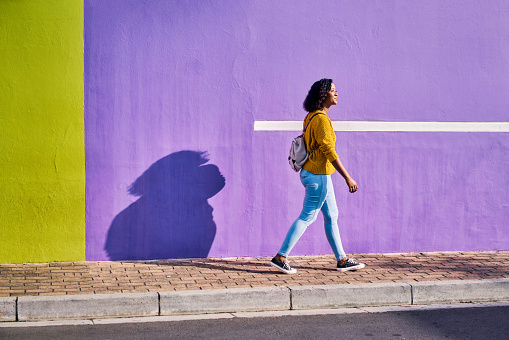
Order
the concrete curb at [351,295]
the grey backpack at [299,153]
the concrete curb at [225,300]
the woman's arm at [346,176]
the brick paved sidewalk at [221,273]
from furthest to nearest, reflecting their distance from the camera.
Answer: the grey backpack at [299,153] → the woman's arm at [346,176] → the brick paved sidewalk at [221,273] → the concrete curb at [351,295] → the concrete curb at [225,300]

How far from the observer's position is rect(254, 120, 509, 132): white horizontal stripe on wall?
7.56m

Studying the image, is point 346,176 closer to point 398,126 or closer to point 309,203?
point 309,203

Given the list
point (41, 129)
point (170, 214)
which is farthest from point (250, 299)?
point (41, 129)

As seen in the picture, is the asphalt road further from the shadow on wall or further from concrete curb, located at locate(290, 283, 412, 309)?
the shadow on wall

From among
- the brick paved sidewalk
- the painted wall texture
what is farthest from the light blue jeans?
Answer: the painted wall texture

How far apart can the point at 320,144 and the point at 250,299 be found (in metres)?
1.64

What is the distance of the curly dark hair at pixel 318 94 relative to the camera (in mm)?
6781

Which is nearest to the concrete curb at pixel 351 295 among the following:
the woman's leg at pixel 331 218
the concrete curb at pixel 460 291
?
the concrete curb at pixel 460 291

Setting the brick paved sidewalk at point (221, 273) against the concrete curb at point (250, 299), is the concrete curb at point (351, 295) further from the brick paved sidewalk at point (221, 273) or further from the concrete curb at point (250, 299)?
the brick paved sidewalk at point (221, 273)

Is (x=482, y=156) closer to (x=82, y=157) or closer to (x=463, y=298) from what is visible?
(x=463, y=298)

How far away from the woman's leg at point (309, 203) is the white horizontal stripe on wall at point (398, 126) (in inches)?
36.4

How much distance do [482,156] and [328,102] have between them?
2304 mm

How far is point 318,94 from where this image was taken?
6.80m

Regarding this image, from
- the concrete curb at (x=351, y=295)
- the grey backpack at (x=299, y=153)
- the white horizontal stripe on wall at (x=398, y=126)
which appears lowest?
the concrete curb at (x=351, y=295)
